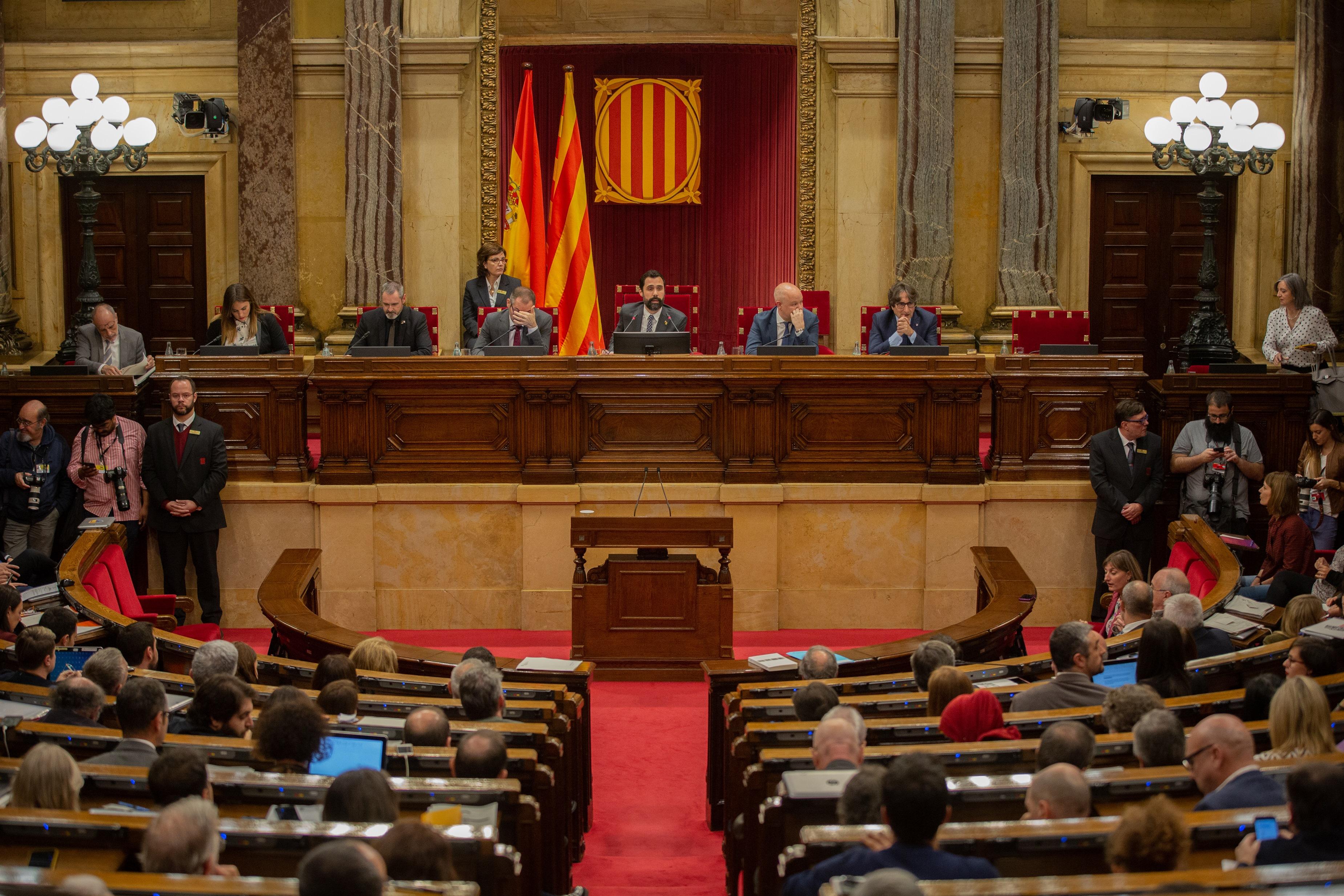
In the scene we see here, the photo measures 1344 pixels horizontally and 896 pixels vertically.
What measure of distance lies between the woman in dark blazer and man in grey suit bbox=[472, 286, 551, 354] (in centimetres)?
125

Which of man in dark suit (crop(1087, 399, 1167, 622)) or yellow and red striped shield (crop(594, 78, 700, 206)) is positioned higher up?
yellow and red striped shield (crop(594, 78, 700, 206))

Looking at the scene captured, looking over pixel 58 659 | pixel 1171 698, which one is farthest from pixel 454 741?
pixel 1171 698

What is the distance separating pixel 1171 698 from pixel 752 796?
1576 millimetres

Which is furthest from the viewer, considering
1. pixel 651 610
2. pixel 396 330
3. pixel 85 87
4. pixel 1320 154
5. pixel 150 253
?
pixel 150 253

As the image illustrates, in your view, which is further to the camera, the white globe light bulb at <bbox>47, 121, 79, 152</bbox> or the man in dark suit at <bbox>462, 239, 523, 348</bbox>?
the white globe light bulb at <bbox>47, 121, 79, 152</bbox>

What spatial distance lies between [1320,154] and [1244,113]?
225 cm

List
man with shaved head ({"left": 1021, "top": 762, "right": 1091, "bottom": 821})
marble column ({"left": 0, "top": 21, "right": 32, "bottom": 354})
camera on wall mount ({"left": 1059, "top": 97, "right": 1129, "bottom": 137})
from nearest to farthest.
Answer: man with shaved head ({"left": 1021, "top": 762, "right": 1091, "bottom": 821})
camera on wall mount ({"left": 1059, "top": 97, "right": 1129, "bottom": 137})
marble column ({"left": 0, "top": 21, "right": 32, "bottom": 354})

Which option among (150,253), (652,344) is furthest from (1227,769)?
(150,253)

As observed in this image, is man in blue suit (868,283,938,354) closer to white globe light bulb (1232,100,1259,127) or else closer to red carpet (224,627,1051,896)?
red carpet (224,627,1051,896)

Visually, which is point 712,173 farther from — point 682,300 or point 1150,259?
point 1150,259

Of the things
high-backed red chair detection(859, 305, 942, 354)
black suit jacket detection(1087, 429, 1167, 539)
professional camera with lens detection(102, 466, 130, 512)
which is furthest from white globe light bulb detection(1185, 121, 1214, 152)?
professional camera with lens detection(102, 466, 130, 512)

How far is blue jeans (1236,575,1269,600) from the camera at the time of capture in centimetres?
748

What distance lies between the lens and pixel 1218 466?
28.6 ft

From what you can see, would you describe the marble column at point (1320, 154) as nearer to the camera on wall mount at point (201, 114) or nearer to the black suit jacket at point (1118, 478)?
the black suit jacket at point (1118, 478)
